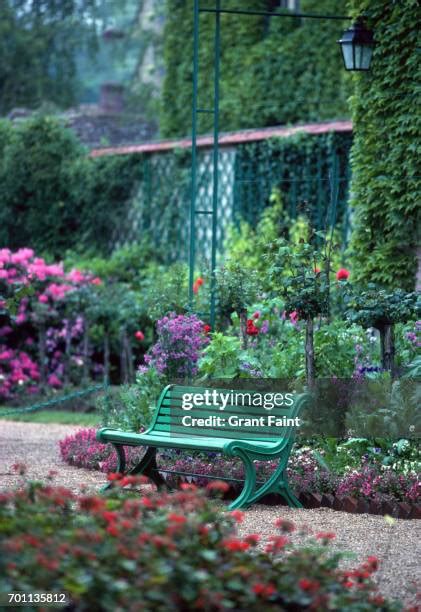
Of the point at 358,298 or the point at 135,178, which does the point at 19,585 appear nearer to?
the point at 358,298

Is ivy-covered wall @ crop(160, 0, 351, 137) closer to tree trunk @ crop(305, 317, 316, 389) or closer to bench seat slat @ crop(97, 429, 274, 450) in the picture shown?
tree trunk @ crop(305, 317, 316, 389)

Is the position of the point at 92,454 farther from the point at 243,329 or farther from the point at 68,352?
the point at 68,352

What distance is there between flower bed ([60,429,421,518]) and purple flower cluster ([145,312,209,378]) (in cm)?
66

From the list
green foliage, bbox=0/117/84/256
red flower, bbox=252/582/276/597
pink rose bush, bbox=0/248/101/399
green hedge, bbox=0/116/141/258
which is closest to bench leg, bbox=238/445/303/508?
red flower, bbox=252/582/276/597

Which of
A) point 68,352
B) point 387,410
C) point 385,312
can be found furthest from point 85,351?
point 387,410

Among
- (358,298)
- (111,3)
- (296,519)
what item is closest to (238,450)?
(296,519)

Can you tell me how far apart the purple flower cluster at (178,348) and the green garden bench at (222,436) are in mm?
627

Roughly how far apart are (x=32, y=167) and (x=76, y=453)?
28.8ft

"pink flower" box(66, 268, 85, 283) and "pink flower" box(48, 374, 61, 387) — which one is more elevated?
"pink flower" box(66, 268, 85, 283)

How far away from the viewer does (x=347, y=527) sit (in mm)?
5691

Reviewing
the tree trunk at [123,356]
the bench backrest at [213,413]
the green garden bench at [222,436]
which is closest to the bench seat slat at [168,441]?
the green garden bench at [222,436]

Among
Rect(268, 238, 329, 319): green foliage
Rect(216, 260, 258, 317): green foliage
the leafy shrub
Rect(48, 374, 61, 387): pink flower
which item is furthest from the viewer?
Rect(48, 374, 61, 387): pink flower

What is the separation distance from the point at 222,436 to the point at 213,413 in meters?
0.17

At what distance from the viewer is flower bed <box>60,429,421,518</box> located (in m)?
6.06
